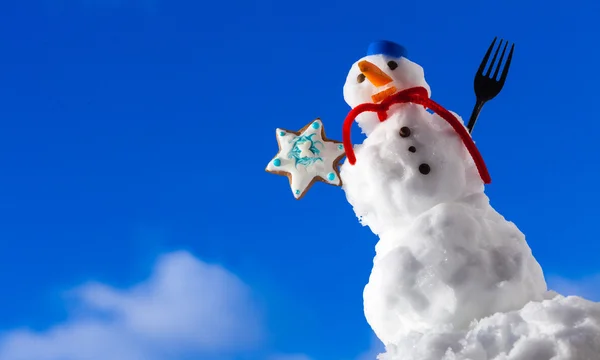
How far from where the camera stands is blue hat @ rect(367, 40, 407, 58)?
1.59m

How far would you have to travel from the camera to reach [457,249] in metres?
1.33

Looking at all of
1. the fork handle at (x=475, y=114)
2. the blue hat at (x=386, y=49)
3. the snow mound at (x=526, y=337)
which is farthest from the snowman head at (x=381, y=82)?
the snow mound at (x=526, y=337)

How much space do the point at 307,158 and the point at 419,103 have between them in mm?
297

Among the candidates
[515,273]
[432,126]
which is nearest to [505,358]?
[515,273]

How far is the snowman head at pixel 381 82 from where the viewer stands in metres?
1.54

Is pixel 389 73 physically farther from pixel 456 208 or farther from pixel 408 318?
pixel 408 318

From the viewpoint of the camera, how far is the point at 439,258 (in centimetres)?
132

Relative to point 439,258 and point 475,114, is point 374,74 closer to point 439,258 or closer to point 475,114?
point 475,114

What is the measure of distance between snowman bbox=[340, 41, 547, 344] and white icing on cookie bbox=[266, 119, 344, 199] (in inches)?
1.8

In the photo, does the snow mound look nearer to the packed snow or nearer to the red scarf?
the packed snow

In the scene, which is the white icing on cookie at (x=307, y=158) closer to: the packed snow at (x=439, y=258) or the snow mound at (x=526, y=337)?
the packed snow at (x=439, y=258)

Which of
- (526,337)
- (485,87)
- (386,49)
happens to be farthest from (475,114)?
(526,337)

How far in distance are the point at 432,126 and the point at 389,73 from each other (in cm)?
17

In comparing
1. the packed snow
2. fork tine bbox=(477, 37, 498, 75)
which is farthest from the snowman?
fork tine bbox=(477, 37, 498, 75)
